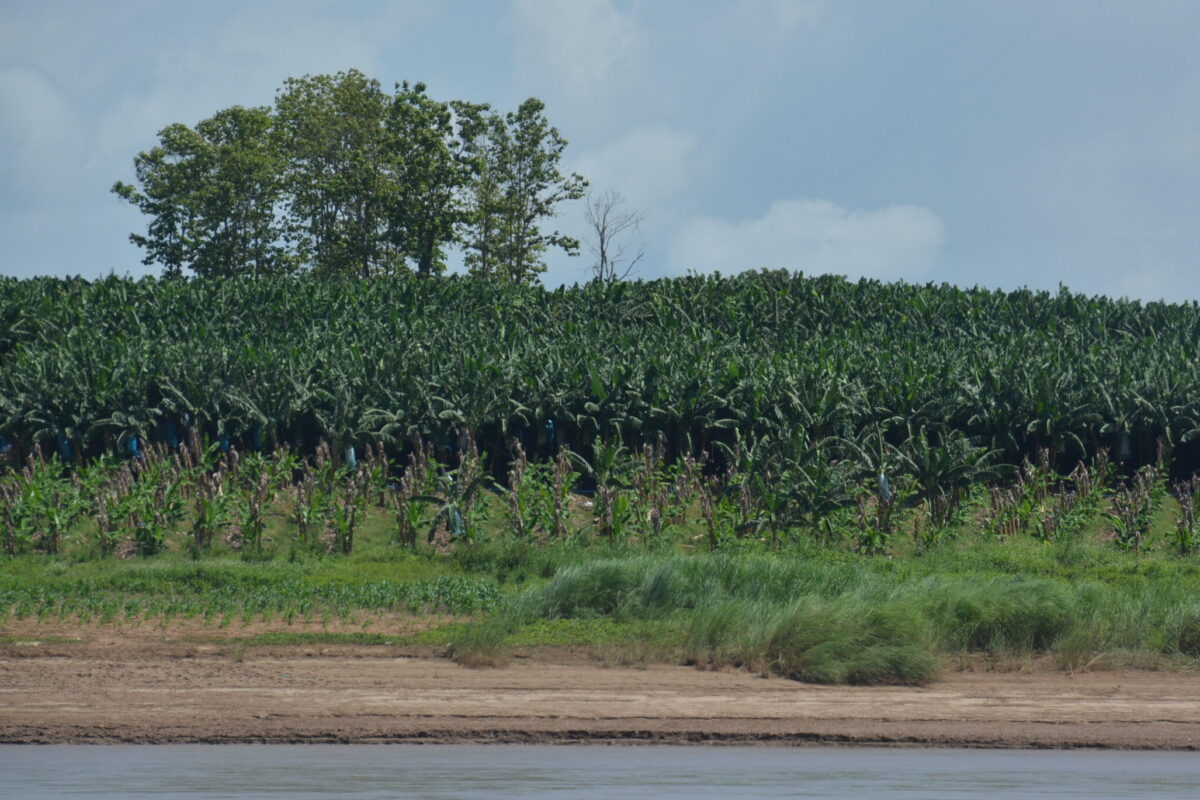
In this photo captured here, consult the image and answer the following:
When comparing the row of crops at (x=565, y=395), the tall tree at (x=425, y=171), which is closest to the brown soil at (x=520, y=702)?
the row of crops at (x=565, y=395)

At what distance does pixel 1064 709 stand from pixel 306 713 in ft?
15.6

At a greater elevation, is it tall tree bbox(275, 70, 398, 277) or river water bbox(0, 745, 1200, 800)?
tall tree bbox(275, 70, 398, 277)

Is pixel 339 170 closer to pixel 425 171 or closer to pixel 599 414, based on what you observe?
pixel 425 171

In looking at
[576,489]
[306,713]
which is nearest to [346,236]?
[576,489]

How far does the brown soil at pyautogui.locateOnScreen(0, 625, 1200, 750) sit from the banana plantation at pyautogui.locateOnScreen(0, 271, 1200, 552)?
5.26 metres

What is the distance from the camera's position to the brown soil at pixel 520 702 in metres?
7.26

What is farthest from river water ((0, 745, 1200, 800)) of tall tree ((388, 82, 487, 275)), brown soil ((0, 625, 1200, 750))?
tall tree ((388, 82, 487, 275))

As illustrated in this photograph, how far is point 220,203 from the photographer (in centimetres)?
4422

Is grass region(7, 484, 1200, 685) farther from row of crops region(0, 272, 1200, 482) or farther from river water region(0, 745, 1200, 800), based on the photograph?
row of crops region(0, 272, 1200, 482)

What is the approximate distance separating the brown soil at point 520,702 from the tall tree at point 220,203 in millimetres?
37225

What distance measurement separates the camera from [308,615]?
10.8 meters

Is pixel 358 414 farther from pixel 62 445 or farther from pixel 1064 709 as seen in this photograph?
pixel 1064 709

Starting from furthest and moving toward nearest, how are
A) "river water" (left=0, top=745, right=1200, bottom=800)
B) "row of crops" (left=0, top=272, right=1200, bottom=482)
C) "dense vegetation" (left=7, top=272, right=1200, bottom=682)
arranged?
"row of crops" (left=0, top=272, right=1200, bottom=482), "dense vegetation" (left=7, top=272, right=1200, bottom=682), "river water" (left=0, top=745, right=1200, bottom=800)

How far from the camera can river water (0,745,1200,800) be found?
255 inches
